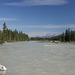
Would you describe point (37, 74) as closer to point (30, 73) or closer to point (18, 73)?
point (30, 73)

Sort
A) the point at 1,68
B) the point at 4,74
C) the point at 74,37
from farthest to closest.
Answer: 1. the point at 74,37
2. the point at 1,68
3. the point at 4,74

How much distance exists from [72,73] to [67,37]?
114 m

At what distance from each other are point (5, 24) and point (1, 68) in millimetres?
95696

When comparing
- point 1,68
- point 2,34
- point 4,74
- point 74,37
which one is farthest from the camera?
point 74,37

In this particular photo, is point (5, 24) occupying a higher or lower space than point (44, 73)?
higher

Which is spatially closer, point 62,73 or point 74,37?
point 62,73

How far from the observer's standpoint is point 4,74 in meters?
9.11

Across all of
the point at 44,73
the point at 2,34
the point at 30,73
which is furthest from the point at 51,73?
the point at 2,34

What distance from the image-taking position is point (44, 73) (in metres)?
9.57

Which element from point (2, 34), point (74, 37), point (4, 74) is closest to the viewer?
point (4, 74)

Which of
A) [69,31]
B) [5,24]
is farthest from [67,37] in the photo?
[5,24]

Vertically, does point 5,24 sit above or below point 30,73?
above

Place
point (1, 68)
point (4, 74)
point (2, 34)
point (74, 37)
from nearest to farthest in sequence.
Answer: point (4, 74)
point (1, 68)
point (2, 34)
point (74, 37)

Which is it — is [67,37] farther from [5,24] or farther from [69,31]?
[5,24]
